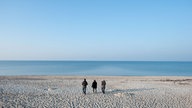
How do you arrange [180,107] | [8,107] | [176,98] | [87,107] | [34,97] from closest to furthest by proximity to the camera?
[8,107] → [87,107] → [180,107] → [34,97] → [176,98]

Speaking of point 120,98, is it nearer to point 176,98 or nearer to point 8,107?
point 176,98

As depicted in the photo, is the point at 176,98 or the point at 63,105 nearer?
the point at 63,105

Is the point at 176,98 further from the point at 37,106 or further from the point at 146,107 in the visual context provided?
the point at 37,106

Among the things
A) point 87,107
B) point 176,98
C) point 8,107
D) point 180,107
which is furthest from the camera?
point 176,98

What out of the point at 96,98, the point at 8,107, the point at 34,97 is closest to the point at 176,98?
the point at 96,98

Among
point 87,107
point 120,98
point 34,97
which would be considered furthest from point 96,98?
point 34,97

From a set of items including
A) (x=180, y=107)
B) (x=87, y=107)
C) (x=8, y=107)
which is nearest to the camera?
(x=8, y=107)

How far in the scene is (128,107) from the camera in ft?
53.3

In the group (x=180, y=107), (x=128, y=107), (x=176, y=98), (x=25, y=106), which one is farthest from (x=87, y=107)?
(x=176, y=98)

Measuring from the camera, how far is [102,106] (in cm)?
1630

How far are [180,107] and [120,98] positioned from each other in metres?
4.24

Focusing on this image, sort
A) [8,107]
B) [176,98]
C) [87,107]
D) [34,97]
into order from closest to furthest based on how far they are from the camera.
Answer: [8,107] < [87,107] < [34,97] < [176,98]

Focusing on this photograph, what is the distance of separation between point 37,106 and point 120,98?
6323mm

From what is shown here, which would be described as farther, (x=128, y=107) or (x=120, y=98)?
(x=120, y=98)
